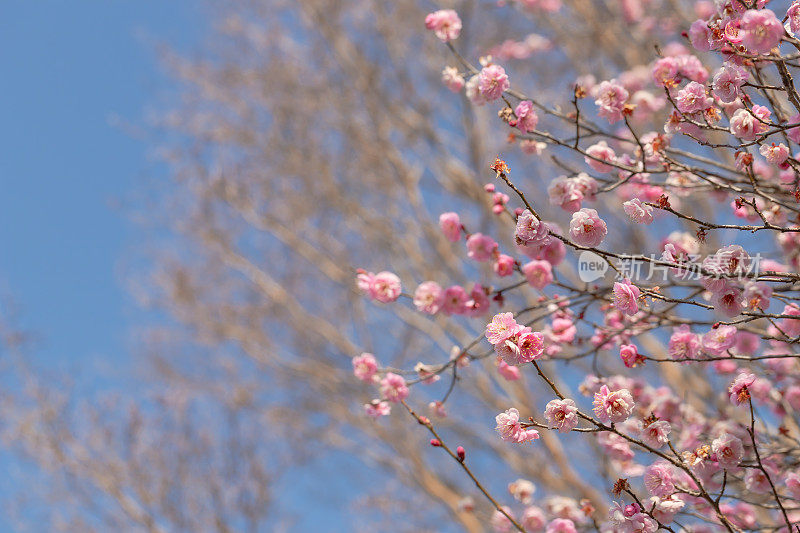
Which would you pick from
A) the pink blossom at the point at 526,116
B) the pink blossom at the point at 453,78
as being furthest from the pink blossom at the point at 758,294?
the pink blossom at the point at 453,78

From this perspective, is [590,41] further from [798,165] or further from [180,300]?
[180,300]

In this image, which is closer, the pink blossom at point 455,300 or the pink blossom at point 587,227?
the pink blossom at point 587,227

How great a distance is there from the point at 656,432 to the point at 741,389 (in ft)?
0.72

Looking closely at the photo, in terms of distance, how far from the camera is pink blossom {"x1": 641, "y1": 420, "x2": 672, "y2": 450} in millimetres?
1579

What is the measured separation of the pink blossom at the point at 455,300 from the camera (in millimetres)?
2311

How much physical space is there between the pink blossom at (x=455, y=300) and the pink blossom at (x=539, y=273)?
270mm

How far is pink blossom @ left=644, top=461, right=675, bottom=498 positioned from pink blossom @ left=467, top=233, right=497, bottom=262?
0.87 m

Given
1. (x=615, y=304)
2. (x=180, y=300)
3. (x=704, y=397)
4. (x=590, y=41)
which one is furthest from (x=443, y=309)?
(x=180, y=300)

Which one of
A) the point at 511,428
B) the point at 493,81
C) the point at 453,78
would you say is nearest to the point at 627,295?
the point at 511,428

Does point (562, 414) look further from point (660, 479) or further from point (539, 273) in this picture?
point (539, 273)

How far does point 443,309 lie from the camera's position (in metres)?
2.35

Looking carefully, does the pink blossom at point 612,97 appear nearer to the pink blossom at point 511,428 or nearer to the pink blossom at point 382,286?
the pink blossom at point 382,286

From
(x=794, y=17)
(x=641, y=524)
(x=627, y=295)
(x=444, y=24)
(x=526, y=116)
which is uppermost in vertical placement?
(x=444, y=24)

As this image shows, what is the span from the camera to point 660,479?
162 cm
